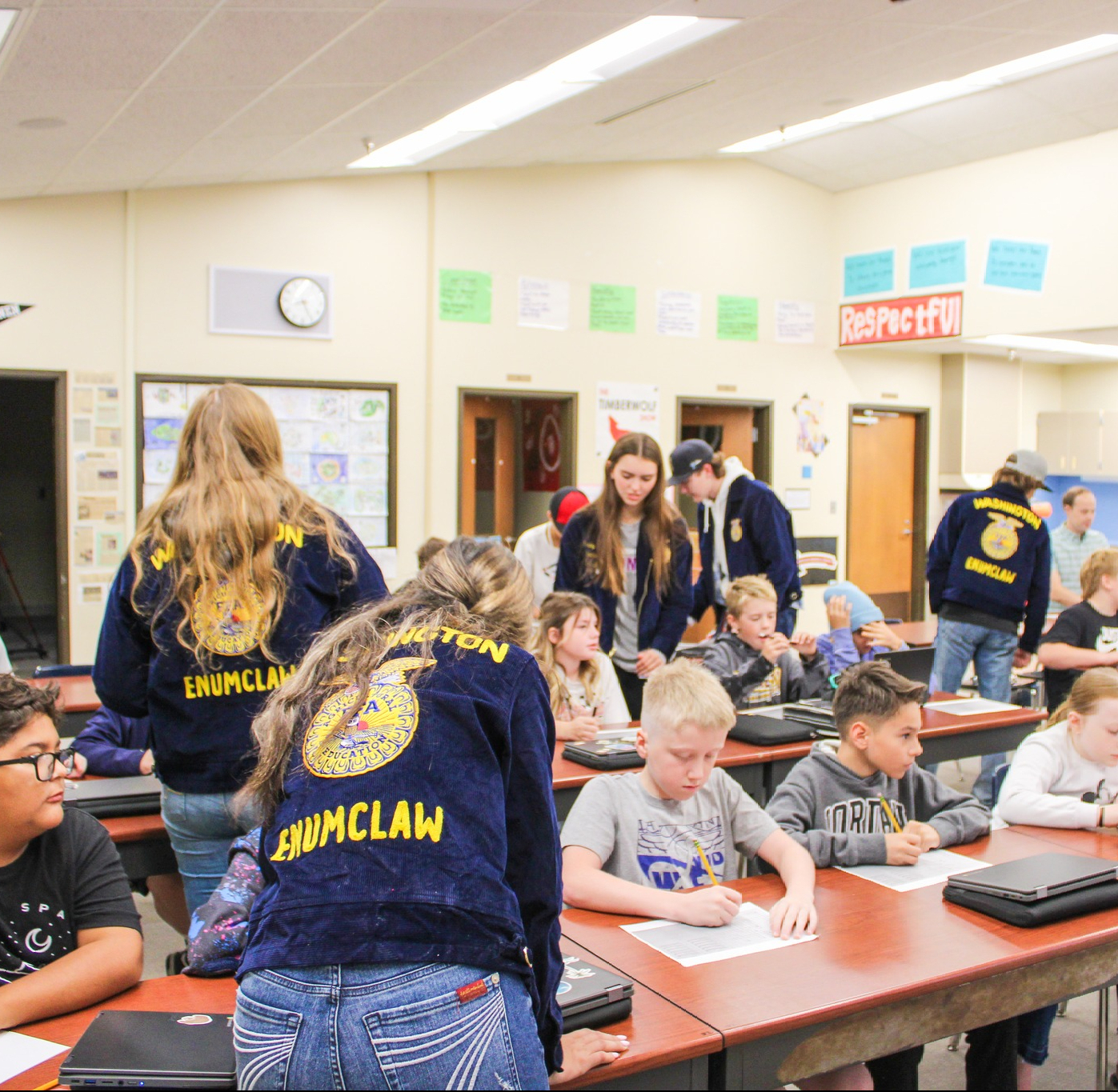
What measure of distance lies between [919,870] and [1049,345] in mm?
6940

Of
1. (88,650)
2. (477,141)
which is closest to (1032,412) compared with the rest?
(477,141)

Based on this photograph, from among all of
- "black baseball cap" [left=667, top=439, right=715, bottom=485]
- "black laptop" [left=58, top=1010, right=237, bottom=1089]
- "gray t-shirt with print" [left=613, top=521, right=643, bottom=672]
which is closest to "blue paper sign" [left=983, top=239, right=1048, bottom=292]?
"black baseball cap" [left=667, top=439, right=715, bottom=485]

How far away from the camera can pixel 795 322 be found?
8469mm

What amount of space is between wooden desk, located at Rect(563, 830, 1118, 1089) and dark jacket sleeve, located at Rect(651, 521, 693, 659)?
197 cm

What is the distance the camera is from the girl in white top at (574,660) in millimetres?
3467

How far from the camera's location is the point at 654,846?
2188 millimetres

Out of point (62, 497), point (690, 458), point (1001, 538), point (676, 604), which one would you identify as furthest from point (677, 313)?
point (676, 604)

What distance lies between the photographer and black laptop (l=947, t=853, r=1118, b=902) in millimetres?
1959

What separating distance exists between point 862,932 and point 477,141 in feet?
17.4

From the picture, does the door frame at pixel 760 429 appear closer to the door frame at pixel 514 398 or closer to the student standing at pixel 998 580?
the door frame at pixel 514 398

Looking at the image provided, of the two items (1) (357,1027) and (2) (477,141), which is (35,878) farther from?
(2) (477,141)

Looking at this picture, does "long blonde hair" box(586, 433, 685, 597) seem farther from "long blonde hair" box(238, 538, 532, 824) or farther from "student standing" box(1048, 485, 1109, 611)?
"student standing" box(1048, 485, 1109, 611)

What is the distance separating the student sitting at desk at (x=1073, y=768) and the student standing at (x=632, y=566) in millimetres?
1447

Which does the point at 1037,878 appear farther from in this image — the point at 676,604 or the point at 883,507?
the point at 883,507
